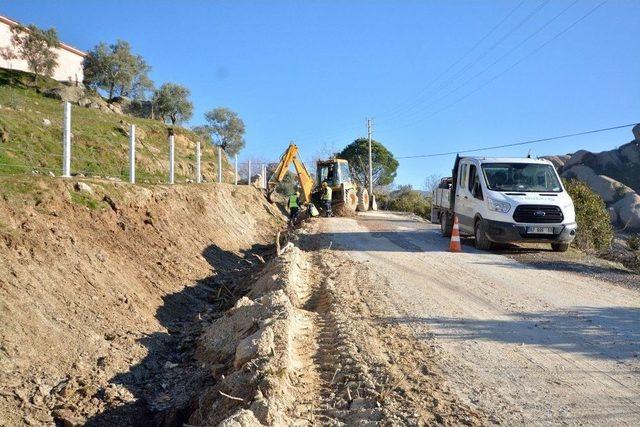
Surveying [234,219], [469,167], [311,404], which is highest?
[469,167]

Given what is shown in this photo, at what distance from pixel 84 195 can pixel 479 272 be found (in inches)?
297

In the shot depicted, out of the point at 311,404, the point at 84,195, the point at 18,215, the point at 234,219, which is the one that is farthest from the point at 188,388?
the point at 234,219

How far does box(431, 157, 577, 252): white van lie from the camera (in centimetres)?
1288

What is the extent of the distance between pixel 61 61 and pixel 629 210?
43.8 metres

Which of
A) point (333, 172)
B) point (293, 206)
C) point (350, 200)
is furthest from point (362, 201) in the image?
point (293, 206)

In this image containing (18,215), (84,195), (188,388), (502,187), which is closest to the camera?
(188,388)

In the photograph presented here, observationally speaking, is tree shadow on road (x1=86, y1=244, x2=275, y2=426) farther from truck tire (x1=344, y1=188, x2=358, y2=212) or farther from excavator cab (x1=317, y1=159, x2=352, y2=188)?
excavator cab (x1=317, y1=159, x2=352, y2=188)

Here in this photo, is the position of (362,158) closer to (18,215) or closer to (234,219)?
(234,219)

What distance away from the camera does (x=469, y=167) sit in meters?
15.0

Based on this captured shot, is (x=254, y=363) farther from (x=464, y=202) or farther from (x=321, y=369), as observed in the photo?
(x=464, y=202)

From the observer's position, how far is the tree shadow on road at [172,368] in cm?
555

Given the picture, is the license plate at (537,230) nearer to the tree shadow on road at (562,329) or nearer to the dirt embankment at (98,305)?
the tree shadow on road at (562,329)

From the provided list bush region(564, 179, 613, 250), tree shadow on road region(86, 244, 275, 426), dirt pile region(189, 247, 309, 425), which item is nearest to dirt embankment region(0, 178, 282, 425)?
tree shadow on road region(86, 244, 275, 426)

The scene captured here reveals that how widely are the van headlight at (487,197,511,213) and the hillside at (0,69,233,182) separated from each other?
9.86 metres
